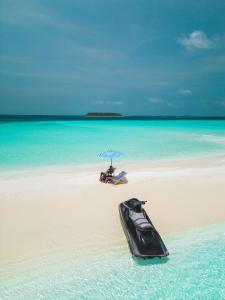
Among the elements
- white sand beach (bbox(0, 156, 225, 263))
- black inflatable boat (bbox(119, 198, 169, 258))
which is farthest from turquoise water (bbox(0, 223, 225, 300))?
white sand beach (bbox(0, 156, 225, 263))

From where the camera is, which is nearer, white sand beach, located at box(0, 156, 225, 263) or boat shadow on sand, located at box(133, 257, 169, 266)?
boat shadow on sand, located at box(133, 257, 169, 266)

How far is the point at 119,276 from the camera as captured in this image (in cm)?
674

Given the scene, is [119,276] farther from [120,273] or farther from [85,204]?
[85,204]

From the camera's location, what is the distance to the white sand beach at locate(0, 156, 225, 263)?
8.55 meters

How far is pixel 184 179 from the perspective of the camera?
14.9m

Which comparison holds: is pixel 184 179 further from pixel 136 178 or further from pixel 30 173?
pixel 30 173

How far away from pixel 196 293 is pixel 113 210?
4.86m

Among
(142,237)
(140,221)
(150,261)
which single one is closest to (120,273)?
(150,261)

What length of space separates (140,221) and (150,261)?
1.22 metres

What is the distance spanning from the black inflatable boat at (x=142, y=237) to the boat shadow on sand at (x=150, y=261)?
284 millimetres

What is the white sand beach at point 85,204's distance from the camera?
8.55 m

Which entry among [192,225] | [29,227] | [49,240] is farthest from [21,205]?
[192,225]

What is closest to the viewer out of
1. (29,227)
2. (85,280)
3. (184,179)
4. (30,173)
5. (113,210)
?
(85,280)

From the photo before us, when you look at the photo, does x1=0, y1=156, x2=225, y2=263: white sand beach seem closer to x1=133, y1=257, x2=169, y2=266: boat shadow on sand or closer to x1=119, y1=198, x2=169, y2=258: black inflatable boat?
x1=119, y1=198, x2=169, y2=258: black inflatable boat
